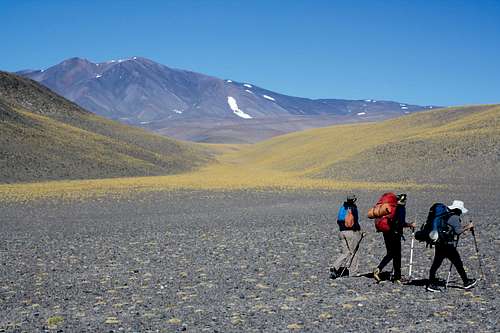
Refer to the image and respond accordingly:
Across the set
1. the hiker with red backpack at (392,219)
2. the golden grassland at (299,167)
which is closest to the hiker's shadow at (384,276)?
the hiker with red backpack at (392,219)

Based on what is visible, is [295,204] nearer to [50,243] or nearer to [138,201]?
[138,201]

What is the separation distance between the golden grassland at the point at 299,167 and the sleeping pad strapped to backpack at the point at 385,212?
28.0 meters

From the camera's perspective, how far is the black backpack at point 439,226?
10.1m

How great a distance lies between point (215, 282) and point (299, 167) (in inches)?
2515

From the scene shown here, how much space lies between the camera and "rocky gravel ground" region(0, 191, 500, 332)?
8.78 meters

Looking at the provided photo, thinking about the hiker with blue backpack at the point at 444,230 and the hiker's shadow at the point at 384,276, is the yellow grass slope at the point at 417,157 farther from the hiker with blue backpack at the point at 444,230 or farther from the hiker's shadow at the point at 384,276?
the hiker with blue backpack at the point at 444,230

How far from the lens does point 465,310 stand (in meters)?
9.14

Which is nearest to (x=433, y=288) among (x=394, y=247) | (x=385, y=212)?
(x=394, y=247)

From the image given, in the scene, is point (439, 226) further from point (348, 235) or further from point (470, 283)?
point (348, 235)

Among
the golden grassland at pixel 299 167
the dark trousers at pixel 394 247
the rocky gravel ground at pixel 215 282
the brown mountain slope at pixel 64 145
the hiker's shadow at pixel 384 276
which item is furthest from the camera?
the brown mountain slope at pixel 64 145

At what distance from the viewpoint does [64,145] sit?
2628 inches

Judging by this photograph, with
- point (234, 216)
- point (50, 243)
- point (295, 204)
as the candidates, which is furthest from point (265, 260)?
point (295, 204)

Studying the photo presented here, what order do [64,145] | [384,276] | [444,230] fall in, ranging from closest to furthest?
[444,230] < [384,276] < [64,145]

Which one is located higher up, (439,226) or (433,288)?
(439,226)
